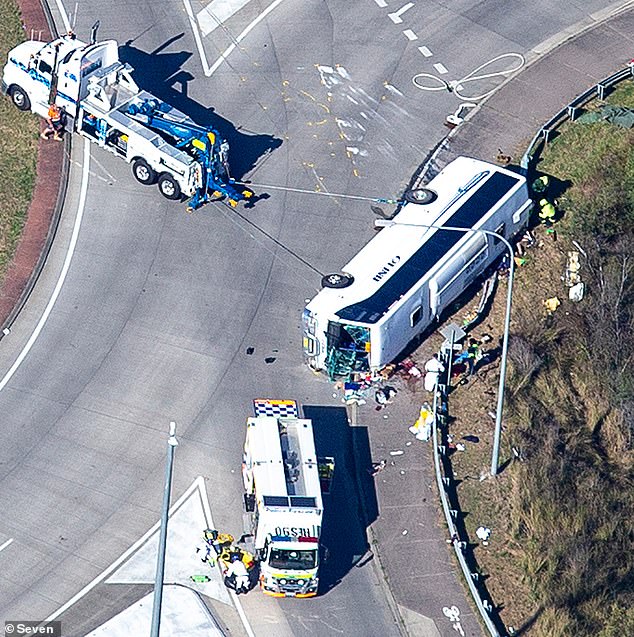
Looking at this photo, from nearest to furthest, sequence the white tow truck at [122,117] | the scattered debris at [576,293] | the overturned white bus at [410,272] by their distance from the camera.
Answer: the overturned white bus at [410,272] < the scattered debris at [576,293] < the white tow truck at [122,117]

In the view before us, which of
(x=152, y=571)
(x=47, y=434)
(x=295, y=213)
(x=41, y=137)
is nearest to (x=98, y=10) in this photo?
(x=41, y=137)

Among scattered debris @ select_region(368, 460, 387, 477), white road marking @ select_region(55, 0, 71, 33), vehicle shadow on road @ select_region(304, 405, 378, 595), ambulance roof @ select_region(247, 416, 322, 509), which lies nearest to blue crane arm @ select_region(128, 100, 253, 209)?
white road marking @ select_region(55, 0, 71, 33)

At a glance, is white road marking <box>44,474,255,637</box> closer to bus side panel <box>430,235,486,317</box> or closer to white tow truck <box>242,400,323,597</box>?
white tow truck <box>242,400,323,597</box>

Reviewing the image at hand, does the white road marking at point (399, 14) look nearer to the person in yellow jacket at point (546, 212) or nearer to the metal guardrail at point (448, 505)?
the person in yellow jacket at point (546, 212)

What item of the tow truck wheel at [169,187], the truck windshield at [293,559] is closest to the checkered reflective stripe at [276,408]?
the truck windshield at [293,559]

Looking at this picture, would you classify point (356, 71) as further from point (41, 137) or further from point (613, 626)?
point (613, 626)

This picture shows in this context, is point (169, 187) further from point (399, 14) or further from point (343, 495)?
point (399, 14)

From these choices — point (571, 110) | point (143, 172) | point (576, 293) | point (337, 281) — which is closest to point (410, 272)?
point (337, 281)
